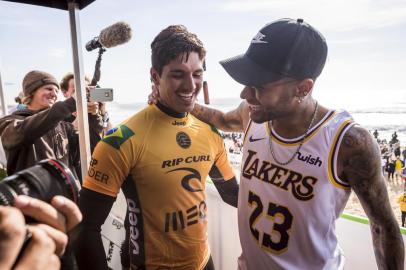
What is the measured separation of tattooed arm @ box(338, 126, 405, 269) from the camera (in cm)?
116

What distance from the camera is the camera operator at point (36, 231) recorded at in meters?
0.48

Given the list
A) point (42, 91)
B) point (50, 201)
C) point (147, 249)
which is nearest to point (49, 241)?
point (50, 201)

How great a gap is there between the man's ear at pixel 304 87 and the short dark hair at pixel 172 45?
54 cm

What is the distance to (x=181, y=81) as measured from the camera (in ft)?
5.03

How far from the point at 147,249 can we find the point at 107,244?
193cm

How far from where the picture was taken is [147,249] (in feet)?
4.71

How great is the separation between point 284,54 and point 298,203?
0.64 metres

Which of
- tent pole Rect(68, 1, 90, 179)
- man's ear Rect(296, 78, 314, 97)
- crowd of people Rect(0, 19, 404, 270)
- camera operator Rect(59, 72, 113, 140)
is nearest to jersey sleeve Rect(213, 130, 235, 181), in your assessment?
crowd of people Rect(0, 19, 404, 270)

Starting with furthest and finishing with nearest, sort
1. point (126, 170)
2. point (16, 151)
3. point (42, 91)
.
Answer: point (42, 91) → point (16, 151) → point (126, 170)

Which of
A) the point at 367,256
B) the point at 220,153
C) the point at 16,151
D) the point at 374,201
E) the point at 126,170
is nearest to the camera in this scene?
the point at 374,201

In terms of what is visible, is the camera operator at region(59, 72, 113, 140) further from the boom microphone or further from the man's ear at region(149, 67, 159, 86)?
the man's ear at region(149, 67, 159, 86)

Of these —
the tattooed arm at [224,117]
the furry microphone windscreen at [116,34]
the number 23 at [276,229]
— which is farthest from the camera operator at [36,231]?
the furry microphone windscreen at [116,34]

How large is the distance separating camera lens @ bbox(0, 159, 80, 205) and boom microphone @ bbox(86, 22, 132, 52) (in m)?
1.62

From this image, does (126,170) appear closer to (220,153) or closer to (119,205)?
(220,153)
